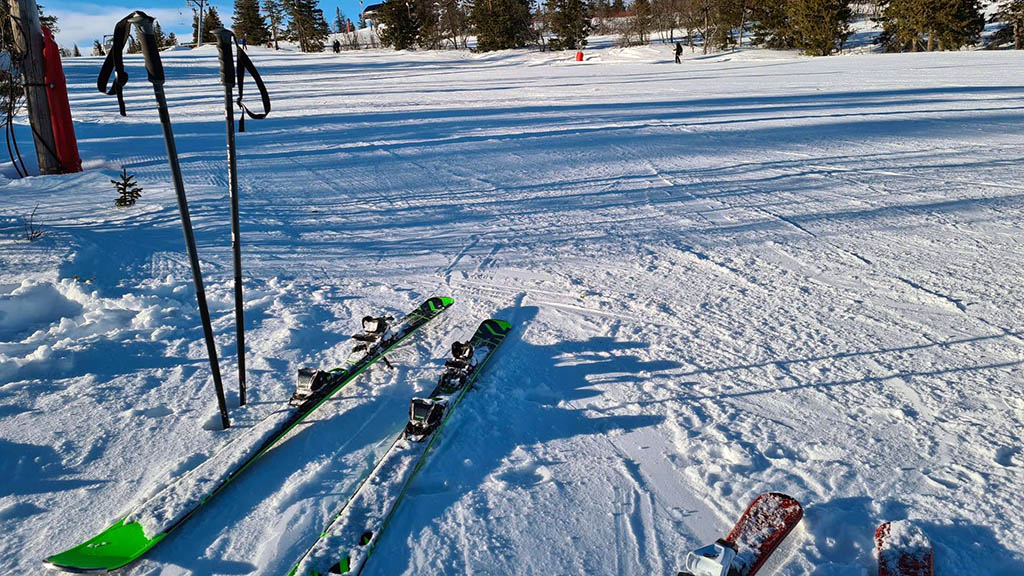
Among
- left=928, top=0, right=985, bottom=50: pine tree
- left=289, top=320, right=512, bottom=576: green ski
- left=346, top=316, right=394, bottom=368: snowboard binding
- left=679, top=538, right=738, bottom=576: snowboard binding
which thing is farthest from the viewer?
left=928, top=0, right=985, bottom=50: pine tree

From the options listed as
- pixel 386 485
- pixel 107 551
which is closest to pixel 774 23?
pixel 386 485

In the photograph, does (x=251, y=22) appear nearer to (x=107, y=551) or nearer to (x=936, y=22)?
(x=936, y=22)

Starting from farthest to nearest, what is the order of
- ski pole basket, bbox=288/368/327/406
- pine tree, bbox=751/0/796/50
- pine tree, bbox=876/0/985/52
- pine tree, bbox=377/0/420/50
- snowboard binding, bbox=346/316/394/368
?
pine tree, bbox=377/0/420/50, pine tree, bbox=751/0/796/50, pine tree, bbox=876/0/985/52, snowboard binding, bbox=346/316/394/368, ski pole basket, bbox=288/368/327/406

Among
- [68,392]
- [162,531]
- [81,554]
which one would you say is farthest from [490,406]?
[68,392]

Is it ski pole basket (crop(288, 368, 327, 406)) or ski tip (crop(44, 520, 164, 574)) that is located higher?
ski pole basket (crop(288, 368, 327, 406))

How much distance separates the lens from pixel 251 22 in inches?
2372

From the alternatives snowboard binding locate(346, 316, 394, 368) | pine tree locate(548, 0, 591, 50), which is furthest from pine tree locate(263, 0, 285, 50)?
snowboard binding locate(346, 316, 394, 368)

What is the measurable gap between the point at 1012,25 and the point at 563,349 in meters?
41.0

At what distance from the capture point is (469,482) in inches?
99.3

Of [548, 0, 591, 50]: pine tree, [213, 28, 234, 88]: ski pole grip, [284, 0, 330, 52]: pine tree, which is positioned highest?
[284, 0, 330, 52]: pine tree

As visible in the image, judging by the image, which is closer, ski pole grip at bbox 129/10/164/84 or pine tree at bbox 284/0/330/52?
ski pole grip at bbox 129/10/164/84

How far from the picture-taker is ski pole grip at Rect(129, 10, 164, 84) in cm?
225

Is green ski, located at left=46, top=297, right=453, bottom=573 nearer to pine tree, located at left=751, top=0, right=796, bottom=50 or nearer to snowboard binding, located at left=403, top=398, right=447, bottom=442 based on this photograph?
snowboard binding, located at left=403, top=398, right=447, bottom=442

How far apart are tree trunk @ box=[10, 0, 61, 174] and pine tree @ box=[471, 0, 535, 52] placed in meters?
40.1
